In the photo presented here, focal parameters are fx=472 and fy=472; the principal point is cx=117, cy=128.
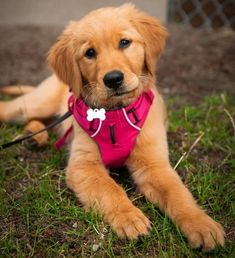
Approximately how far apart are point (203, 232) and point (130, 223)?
41cm

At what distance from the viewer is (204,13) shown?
731 centimetres

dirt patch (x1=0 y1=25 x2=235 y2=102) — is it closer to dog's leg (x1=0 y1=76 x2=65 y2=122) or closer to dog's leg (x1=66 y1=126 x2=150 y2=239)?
dog's leg (x1=0 y1=76 x2=65 y2=122)

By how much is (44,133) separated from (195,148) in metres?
1.27

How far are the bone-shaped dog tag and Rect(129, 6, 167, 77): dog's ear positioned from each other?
461 millimetres

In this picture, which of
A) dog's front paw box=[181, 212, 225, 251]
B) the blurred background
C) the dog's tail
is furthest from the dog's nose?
the blurred background

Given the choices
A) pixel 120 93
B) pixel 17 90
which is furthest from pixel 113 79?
pixel 17 90

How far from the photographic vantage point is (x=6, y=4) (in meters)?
7.41

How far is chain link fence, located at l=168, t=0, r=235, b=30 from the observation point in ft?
23.5

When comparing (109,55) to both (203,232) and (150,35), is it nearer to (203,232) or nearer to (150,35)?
(150,35)

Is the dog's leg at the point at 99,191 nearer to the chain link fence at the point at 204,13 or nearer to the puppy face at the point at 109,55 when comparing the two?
the puppy face at the point at 109,55

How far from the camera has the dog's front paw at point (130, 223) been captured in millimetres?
2641

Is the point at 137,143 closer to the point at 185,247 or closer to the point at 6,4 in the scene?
the point at 185,247

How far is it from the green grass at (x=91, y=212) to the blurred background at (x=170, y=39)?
1.24m

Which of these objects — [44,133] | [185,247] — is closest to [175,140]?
[44,133]
